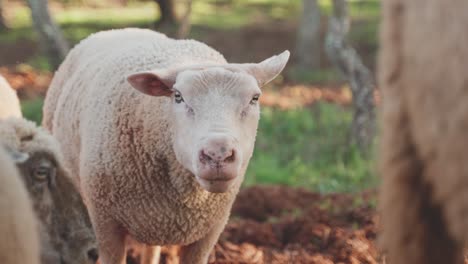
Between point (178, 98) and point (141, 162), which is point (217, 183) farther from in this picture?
point (141, 162)

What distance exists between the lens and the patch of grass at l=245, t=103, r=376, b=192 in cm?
966

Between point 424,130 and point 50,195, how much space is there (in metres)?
2.29

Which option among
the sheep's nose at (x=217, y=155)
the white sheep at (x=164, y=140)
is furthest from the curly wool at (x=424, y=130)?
the white sheep at (x=164, y=140)

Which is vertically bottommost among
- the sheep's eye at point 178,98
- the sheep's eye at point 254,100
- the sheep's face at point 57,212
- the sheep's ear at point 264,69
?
the sheep's face at point 57,212

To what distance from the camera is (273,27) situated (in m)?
21.1

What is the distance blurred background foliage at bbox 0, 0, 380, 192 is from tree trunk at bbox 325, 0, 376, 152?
21 cm

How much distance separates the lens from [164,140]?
16.4 ft

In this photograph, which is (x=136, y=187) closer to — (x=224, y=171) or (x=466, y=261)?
(x=224, y=171)

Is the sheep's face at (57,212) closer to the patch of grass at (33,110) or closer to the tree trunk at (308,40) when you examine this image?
the patch of grass at (33,110)

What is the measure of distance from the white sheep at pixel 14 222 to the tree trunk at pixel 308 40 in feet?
48.0

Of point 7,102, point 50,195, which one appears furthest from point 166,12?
point 50,195

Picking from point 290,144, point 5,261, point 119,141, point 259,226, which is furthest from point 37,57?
point 5,261

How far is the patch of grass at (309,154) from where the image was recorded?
9.66 meters

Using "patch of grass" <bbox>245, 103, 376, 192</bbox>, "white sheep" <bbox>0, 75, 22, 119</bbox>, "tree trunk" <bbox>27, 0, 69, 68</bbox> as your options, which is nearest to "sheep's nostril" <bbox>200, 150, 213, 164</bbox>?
"white sheep" <bbox>0, 75, 22, 119</bbox>
